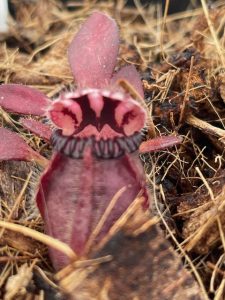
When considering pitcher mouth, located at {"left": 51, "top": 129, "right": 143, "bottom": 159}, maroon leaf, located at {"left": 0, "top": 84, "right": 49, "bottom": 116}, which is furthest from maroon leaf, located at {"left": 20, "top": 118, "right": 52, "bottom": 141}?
pitcher mouth, located at {"left": 51, "top": 129, "right": 143, "bottom": 159}

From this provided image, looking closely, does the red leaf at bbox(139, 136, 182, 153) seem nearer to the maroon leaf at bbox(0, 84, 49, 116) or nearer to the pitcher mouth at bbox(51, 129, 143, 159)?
the pitcher mouth at bbox(51, 129, 143, 159)

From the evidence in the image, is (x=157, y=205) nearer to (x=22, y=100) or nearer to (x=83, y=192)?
(x=83, y=192)

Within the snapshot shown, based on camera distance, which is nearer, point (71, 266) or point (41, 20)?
point (71, 266)

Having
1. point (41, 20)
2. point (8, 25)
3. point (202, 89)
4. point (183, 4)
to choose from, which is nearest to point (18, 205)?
point (202, 89)

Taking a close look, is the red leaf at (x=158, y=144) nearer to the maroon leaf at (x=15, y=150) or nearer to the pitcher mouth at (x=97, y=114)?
the pitcher mouth at (x=97, y=114)

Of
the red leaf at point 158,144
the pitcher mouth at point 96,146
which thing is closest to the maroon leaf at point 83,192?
the pitcher mouth at point 96,146

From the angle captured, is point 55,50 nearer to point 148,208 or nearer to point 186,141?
point 186,141
